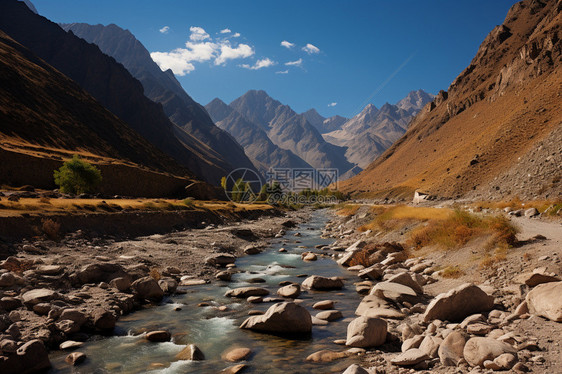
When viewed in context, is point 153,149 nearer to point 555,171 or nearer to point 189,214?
point 189,214

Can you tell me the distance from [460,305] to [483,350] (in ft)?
11.3

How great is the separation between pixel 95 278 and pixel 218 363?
909 centimetres

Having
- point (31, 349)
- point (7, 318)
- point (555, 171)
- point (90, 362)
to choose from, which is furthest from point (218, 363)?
point (555, 171)

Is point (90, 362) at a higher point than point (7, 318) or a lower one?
lower

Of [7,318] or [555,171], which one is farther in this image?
[555,171]

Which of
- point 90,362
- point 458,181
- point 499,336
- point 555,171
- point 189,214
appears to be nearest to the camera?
point 499,336

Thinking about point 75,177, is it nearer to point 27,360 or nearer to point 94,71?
point 27,360

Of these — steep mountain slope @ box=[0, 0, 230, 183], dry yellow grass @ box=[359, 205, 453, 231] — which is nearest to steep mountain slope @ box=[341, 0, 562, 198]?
dry yellow grass @ box=[359, 205, 453, 231]

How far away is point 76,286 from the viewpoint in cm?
1425

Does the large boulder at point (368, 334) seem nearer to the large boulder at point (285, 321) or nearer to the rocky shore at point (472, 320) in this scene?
the rocky shore at point (472, 320)

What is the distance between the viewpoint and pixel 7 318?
981 centimetres

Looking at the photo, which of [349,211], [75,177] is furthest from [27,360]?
[349,211]

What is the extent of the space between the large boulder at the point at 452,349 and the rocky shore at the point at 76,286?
845 cm

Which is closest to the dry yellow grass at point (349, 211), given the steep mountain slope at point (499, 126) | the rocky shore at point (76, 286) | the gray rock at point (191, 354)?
the steep mountain slope at point (499, 126)
